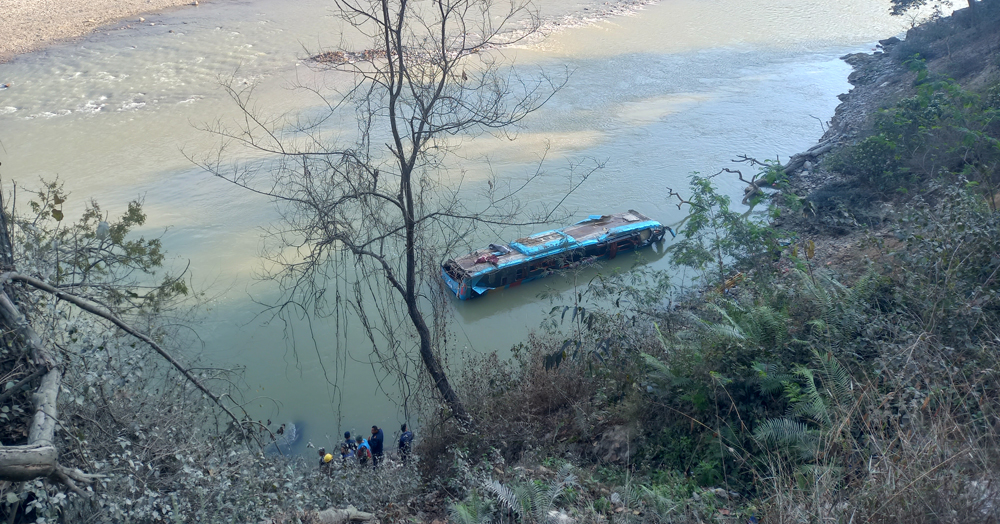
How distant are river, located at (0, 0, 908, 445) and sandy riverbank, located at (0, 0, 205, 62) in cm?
107

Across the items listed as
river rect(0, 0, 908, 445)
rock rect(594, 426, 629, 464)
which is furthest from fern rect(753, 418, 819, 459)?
river rect(0, 0, 908, 445)

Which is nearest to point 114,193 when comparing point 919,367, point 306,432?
point 306,432

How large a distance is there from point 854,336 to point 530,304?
720 cm

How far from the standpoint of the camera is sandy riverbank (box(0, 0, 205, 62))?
24.4 meters

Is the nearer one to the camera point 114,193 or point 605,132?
point 114,193

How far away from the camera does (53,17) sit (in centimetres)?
2642

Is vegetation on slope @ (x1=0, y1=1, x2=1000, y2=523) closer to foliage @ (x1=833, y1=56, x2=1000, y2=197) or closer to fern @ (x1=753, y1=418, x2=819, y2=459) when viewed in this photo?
fern @ (x1=753, y1=418, x2=819, y2=459)

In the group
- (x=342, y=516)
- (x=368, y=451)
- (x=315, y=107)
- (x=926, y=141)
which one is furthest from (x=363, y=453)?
(x=315, y=107)

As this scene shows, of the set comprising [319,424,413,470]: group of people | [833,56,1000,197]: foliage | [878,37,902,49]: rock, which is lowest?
[319,424,413,470]: group of people

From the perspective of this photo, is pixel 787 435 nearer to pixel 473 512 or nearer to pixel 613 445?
pixel 613 445

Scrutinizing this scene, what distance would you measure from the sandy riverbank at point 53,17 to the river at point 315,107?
107 cm

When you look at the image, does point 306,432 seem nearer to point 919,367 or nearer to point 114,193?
point 919,367

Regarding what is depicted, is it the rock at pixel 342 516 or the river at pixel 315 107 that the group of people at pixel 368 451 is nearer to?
the river at pixel 315 107

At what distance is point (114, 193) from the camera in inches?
613
